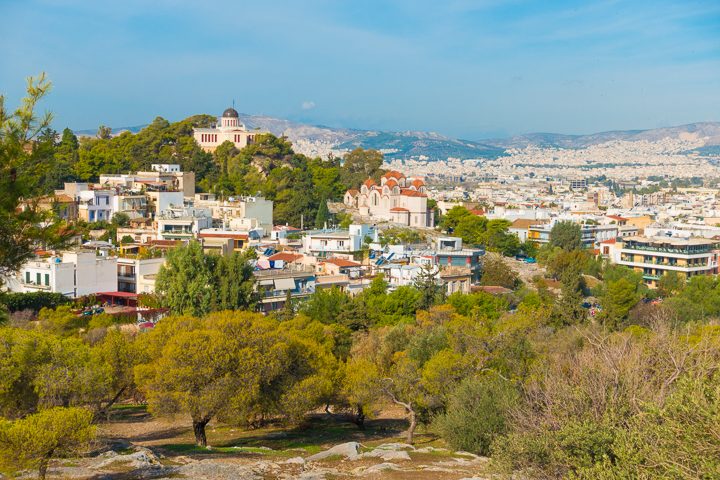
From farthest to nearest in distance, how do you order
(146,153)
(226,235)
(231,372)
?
1. (146,153)
2. (226,235)
3. (231,372)

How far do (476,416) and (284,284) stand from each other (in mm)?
16987

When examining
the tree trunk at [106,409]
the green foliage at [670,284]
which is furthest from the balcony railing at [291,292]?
the green foliage at [670,284]

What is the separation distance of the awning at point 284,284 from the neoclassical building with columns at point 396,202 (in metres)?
21.8

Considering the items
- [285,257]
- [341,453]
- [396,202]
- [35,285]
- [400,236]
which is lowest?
[341,453]

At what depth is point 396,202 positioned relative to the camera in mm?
53531

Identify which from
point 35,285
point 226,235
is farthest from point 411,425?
point 226,235

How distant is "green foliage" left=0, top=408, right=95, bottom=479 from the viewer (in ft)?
31.5

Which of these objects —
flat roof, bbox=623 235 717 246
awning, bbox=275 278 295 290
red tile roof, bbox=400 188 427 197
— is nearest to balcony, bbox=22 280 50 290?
awning, bbox=275 278 295 290

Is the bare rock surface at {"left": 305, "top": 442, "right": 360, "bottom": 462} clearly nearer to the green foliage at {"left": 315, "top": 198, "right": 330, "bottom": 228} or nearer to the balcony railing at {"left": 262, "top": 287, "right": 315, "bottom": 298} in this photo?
the balcony railing at {"left": 262, "top": 287, "right": 315, "bottom": 298}

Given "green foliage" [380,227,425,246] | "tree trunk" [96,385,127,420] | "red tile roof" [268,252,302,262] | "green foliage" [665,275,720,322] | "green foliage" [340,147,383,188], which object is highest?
"green foliage" [340,147,383,188]

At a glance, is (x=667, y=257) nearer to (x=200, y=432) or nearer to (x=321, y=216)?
(x=321, y=216)

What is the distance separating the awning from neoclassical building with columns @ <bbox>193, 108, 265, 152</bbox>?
27.7m

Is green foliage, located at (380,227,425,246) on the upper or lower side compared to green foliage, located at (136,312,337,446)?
upper

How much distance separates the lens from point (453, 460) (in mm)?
13617
